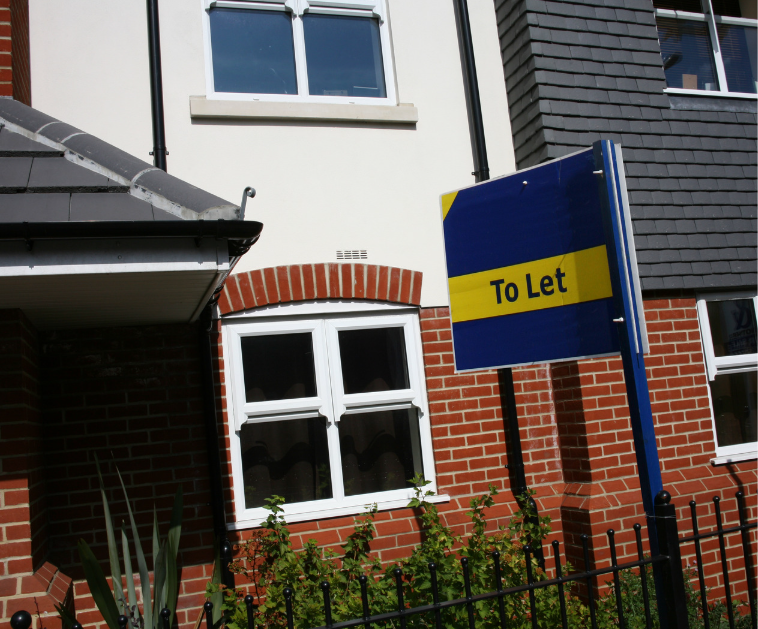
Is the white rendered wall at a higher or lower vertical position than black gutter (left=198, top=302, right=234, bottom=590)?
higher

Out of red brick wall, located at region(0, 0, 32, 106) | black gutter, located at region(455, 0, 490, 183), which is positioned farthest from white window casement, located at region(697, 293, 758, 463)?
red brick wall, located at region(0, 0, 32, 106)

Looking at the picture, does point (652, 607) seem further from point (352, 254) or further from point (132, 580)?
point (132, 580)

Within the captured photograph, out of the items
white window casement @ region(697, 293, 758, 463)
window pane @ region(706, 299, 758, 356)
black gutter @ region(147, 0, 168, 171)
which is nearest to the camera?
black gutter @ region(147, 0, 168, 171)

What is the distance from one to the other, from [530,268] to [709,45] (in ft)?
15.2

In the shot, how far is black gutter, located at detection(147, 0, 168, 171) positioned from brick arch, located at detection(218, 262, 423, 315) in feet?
3.21

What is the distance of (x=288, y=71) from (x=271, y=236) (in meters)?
1.41

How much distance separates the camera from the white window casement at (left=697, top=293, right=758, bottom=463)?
220 inches

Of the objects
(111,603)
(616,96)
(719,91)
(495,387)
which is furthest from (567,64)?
(111,603)

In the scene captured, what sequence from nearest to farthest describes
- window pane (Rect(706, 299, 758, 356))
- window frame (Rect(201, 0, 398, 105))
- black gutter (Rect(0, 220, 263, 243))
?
1. black gutter (Rect(0, 220, 263, 243))
2. window frame (Rect(201, 0, 398, 105))
3. window pane (Rect(706, 299, 758, 356))

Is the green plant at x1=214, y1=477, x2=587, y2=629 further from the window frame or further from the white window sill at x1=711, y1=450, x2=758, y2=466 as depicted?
the window frame

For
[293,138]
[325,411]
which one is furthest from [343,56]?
[325,411]

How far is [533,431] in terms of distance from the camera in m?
5.15

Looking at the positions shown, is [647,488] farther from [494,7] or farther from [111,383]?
[494,7]

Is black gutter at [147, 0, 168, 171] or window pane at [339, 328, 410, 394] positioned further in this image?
window pane at [339, 328, 410, 394]
